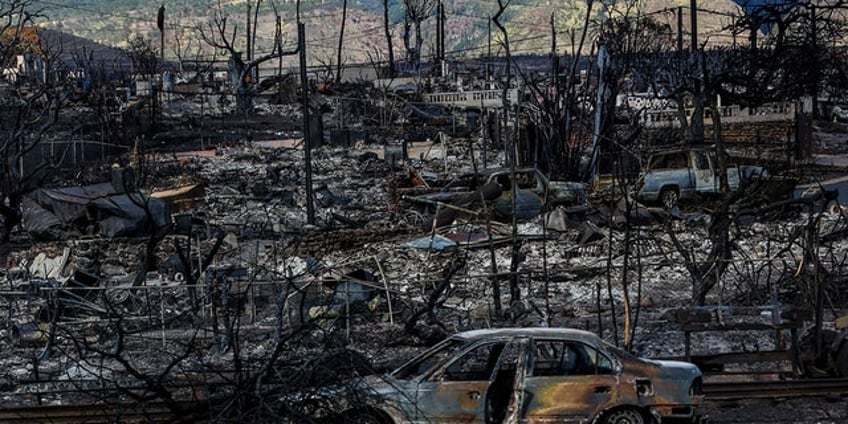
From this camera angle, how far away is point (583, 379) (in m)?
11.3

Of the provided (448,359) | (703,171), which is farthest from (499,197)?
(448,359)

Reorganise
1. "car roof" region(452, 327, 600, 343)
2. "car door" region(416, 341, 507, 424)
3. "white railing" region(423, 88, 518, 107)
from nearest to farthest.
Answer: "car door" region(416, 341, 507, 424)
"car roof" region(452, 327, 600, 343)
"white railing" region(423, 88, 518, 107)

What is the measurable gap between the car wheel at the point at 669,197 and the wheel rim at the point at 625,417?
56.2 feet

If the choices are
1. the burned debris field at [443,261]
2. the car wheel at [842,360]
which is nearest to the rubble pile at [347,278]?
the burned debris field at [443,261]

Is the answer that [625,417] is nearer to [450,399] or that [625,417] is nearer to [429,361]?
[450,399]

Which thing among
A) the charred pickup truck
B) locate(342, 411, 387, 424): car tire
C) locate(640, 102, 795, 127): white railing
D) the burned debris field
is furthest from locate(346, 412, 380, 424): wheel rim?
locate(640, 102, 795, 127): white railing

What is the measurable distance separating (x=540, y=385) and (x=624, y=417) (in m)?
0.79

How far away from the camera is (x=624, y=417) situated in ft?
37.1

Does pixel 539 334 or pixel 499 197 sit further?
pixel 499 197

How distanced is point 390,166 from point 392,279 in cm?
1552

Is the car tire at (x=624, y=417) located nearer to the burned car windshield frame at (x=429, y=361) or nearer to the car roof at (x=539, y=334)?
the car roof at (x=539, y=334)

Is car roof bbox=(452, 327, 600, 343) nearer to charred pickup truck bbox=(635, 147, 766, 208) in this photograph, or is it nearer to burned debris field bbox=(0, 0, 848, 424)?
burned debris field bbox=(0, 0, 848, 424)

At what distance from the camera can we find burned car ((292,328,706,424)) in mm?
11156

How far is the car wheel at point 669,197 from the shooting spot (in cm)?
2806
